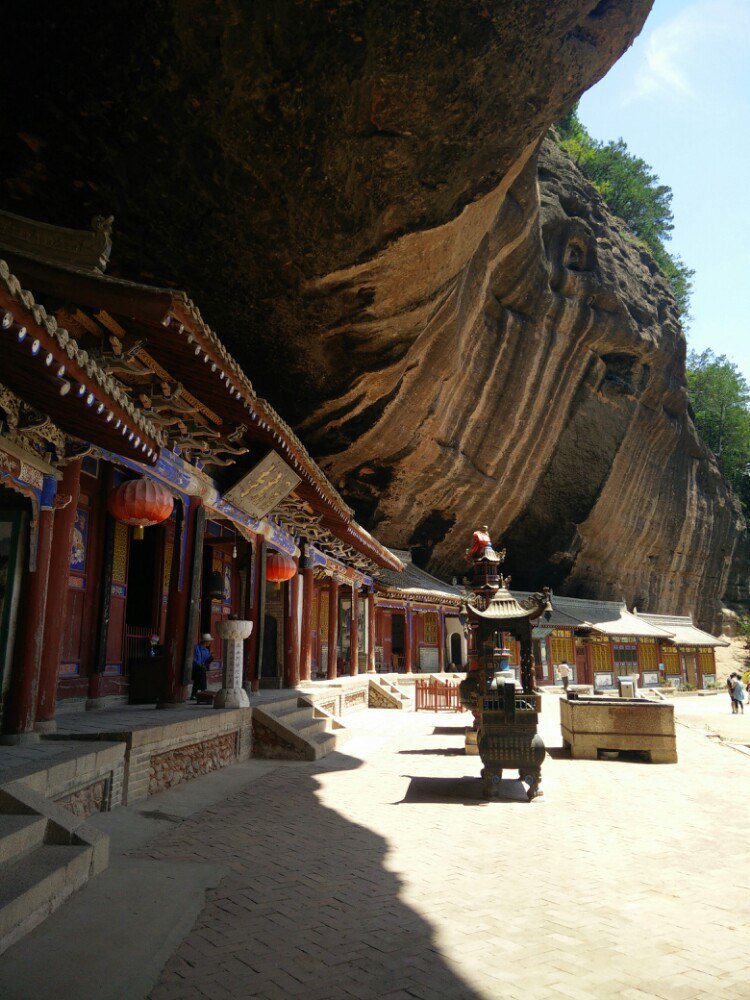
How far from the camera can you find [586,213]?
2050 centimetres

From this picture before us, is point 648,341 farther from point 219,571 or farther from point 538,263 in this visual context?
point 219,571

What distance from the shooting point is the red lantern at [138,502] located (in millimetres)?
6727

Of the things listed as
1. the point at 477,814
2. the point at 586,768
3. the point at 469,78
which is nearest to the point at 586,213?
the point at 469,78

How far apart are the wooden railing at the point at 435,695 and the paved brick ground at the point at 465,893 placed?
8.14 m

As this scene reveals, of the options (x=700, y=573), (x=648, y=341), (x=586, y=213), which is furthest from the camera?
(x=700, y=573)

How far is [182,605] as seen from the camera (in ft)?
25.7

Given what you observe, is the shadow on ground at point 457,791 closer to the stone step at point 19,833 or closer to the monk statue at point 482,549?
the stone step at point 19,833

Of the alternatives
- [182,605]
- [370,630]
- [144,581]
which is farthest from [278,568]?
[370,630]

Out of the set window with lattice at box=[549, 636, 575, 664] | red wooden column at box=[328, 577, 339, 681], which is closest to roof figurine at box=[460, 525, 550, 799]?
red wooden column at box=[328, 577, 339, 681]

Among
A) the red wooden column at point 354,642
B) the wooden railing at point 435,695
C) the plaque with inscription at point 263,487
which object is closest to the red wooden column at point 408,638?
the red wooden column at point 354,642

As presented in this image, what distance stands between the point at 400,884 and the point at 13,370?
13.2 feet

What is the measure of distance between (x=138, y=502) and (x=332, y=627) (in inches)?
428

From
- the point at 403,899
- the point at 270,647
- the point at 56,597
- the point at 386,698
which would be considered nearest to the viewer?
the point at 403,899

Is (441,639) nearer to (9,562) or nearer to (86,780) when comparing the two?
(9,562)
